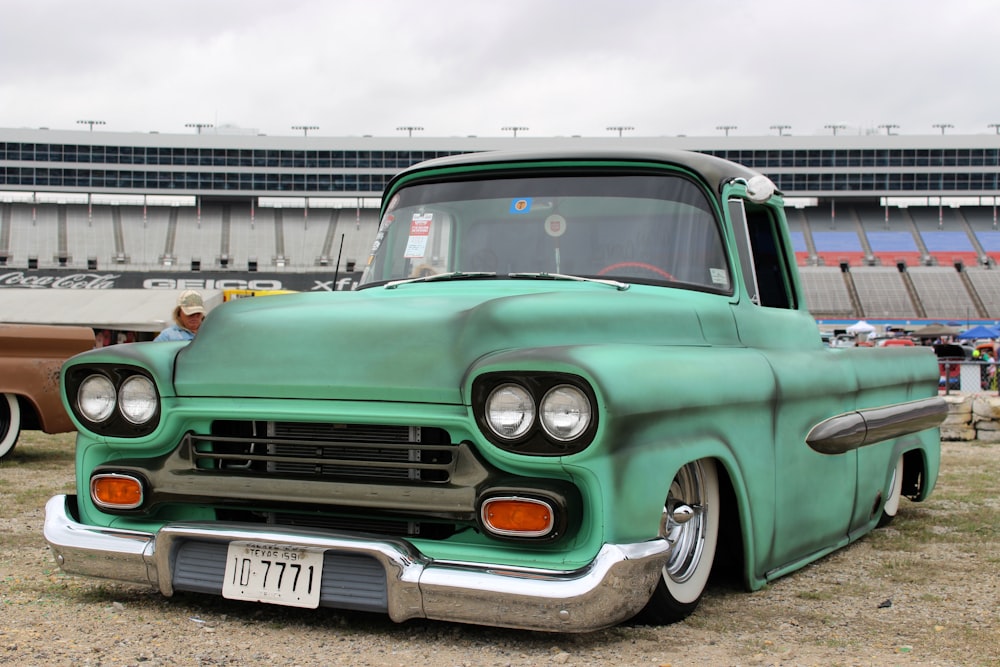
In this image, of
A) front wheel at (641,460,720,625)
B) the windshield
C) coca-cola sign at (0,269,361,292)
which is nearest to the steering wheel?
the windshield

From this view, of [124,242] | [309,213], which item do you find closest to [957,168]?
[309,213]

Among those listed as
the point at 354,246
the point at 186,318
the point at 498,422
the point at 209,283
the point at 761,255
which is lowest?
the point at 498,422

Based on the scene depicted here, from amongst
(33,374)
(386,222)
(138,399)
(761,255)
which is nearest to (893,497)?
(761,255)

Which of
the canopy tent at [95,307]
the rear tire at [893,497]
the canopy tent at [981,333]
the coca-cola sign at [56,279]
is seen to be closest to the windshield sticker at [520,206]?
the rear tire at [893,497]

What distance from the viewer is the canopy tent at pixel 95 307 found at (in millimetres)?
19859

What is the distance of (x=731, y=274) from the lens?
4340 mm

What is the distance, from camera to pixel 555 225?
4.34 meters

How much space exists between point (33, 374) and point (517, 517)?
22.4 ft

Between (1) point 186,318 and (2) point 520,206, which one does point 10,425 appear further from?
(2) point 520,206

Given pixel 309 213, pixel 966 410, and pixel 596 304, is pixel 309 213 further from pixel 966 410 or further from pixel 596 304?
pixel 596 304

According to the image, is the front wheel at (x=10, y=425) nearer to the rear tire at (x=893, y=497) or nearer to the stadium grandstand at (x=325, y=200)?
the rear tire at (x=893, y=497)

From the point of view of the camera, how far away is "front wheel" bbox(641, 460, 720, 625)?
3475 mm

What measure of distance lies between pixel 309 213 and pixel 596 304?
64.3 meters

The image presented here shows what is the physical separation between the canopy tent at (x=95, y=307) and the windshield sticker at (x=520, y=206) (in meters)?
16.2
